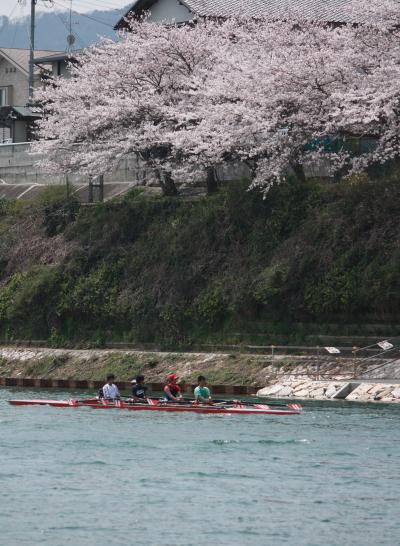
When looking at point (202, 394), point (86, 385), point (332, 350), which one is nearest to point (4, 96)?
point (86, 385)

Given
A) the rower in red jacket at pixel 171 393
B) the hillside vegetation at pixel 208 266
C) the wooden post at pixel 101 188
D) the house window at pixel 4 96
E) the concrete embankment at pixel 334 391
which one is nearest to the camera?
the rower in red jacket at pixel 171 393

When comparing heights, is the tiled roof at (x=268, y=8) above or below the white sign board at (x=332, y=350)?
above

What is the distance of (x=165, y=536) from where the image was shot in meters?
23.9

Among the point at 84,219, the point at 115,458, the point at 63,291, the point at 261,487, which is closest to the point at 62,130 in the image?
the point at 84,219

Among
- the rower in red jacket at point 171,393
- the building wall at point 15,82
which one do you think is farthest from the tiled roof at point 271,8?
the rower in red jacket at point 171,393

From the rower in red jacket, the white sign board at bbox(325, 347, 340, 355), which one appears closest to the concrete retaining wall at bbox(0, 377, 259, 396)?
the white sign board at bbox(325, 347, 340, 355)

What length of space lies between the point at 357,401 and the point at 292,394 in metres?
2.95

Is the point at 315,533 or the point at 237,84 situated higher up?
the point at 237,84

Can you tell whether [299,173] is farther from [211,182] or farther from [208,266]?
[211,182]

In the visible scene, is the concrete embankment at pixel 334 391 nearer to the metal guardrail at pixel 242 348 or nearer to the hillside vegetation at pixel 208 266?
the metal guardrail at pixel 242 348

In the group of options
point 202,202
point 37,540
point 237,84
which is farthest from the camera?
point 202,202

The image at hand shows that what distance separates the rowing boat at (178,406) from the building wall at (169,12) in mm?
28908

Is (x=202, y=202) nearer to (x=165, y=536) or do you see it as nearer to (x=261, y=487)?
(x=261, y=487)

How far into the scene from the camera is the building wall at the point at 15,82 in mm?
87938
